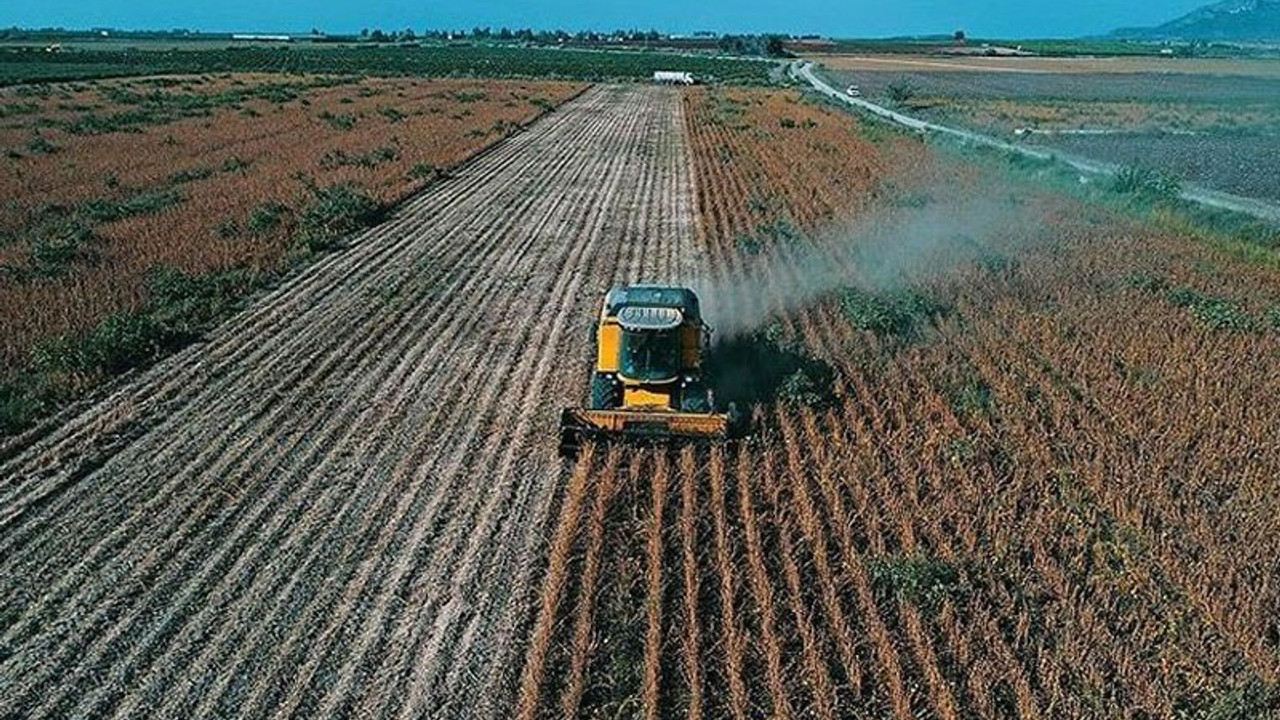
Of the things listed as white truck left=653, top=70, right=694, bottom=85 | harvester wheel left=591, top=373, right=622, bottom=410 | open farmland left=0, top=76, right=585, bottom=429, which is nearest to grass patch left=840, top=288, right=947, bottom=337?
harvester wheel left=591, top=373, right=622, bottom=410

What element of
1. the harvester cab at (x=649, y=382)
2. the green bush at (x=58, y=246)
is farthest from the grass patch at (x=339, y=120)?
the harvester cab at (x=649, y=382)

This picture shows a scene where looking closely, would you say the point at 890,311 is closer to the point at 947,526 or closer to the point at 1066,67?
the point at 947,526

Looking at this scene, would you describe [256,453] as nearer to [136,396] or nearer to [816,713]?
[136,396]

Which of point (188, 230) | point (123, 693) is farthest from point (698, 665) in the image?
point (188, 230)

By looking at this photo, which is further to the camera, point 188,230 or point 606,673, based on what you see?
point 188,230

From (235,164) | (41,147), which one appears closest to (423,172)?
(235,164)
